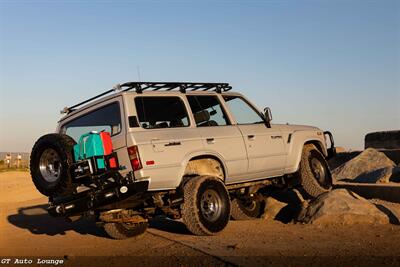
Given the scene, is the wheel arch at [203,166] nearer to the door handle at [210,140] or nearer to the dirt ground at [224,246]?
the door handle at [210,140]

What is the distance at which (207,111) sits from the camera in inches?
315

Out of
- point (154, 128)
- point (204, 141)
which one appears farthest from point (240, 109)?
point (154, 128)

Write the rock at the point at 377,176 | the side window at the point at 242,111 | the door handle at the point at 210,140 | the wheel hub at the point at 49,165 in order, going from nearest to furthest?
1. the wheel hub at the point at 49,165
2. the door handle at the point at 210,140
3. the side window at the point at 242,111
4. the rock at the point at 377,176

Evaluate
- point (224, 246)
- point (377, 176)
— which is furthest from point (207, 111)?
point (377, 176)

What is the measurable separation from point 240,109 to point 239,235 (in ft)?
7.00

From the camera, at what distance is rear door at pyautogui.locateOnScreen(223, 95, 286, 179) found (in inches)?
317

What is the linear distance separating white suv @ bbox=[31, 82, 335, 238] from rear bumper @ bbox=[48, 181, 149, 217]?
12 mm

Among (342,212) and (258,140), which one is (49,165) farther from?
(342,212)

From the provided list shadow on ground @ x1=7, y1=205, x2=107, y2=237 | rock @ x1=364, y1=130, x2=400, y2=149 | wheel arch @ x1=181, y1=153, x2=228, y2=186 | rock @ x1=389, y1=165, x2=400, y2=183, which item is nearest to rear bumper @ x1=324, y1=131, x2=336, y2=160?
rock @ x1=389, y1=165, x2=400, y2=183

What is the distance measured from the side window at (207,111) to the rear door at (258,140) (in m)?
0.21

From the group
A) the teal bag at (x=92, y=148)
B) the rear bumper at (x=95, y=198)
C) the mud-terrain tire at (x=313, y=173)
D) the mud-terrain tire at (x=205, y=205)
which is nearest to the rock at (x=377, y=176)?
the mud-terrain tire at (x=313, y=173)

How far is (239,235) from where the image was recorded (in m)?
7.49

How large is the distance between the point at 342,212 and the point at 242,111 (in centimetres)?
223

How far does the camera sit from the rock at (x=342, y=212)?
7926mm
